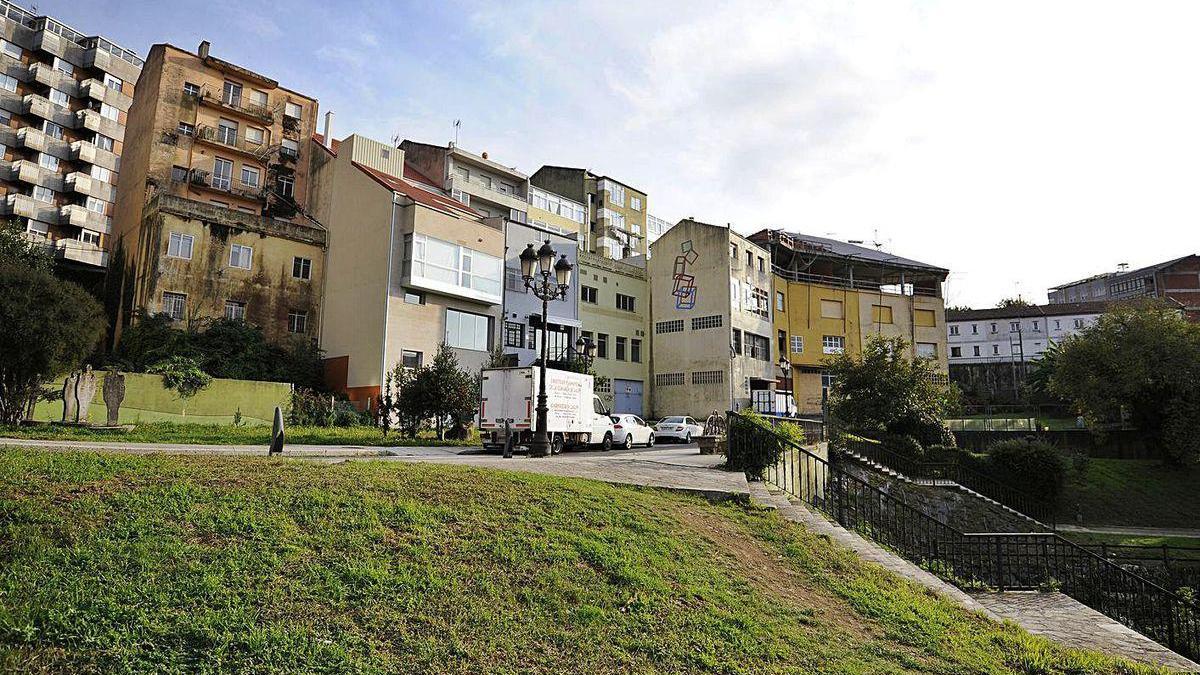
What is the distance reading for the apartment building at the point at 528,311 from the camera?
4062 centimetres

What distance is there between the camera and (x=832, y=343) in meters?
55.7

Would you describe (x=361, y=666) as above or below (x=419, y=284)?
below

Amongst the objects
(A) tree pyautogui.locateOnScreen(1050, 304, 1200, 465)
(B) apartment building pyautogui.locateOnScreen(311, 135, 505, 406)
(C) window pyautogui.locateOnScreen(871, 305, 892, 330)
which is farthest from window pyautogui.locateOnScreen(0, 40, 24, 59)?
(A) tree pyautogui.locateOnScreen(1050, 304, 1200, 465)

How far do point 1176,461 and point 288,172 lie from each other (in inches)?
1965

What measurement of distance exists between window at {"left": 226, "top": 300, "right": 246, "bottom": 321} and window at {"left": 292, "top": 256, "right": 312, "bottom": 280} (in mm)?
3246

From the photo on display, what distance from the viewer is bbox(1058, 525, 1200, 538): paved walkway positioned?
26150 mm

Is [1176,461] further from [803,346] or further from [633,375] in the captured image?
[633,375]

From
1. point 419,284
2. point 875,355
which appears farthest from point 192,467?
point 875,355

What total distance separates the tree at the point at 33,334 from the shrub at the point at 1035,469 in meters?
32.6

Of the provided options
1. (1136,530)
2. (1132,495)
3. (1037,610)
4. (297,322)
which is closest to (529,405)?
(1037,610)

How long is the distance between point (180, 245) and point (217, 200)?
9171 mm

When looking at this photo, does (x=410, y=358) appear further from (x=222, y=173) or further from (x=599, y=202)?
(x=599, y=202)

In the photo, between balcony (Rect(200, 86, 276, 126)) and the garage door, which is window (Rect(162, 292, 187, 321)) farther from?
the garage door

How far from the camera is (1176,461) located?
33.8m
